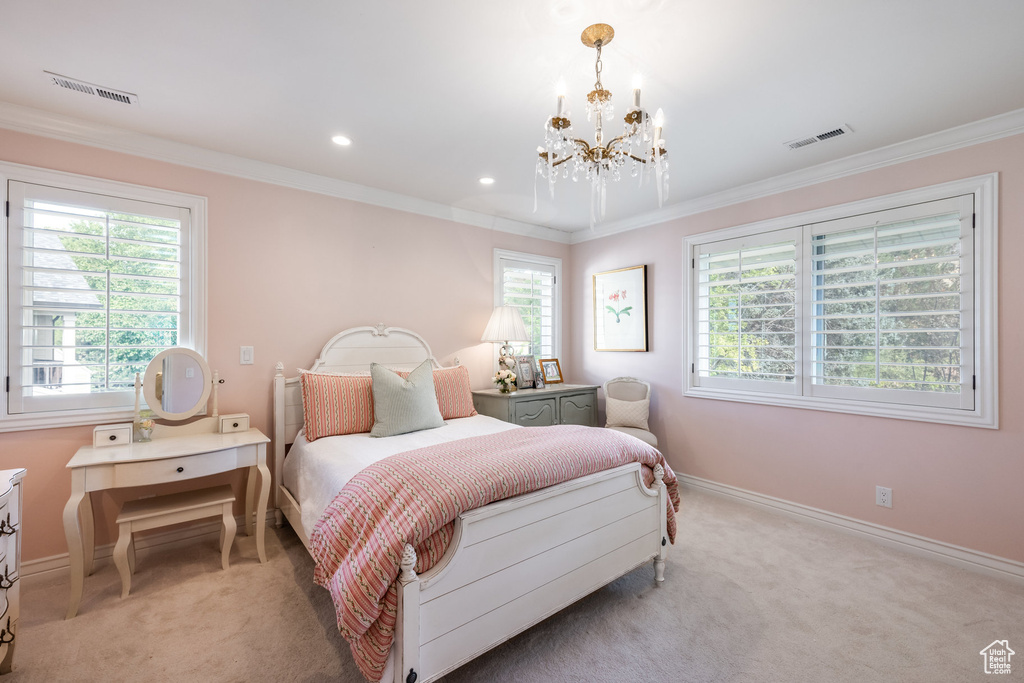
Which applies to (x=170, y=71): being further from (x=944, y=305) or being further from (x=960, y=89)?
(x=944, y=305)

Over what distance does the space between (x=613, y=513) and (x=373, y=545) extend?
3.79 ft

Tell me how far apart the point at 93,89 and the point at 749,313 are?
→ 4.19m

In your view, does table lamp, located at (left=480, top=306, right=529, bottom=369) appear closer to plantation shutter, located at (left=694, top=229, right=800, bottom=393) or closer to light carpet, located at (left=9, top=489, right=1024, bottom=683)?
plantation shutter, located at (left=694, top=229, right=800, bottom=393)

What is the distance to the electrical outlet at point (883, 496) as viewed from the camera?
109 inches

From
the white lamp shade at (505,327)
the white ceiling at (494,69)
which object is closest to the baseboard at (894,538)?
the white lamp shade at (505,327)

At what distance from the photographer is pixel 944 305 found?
258 cm

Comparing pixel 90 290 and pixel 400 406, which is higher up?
pixel 90 290

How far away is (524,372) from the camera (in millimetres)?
4113

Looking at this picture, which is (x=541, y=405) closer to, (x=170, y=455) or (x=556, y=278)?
(x=556, y=278)

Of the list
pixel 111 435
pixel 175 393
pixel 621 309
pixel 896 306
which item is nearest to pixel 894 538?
pixel 896 306

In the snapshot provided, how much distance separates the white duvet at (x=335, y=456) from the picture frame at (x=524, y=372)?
100cm

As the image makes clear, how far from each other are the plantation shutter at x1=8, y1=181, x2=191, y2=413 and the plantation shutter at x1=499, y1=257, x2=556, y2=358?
2598 mm

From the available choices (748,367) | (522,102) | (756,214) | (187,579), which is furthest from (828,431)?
(187,579)

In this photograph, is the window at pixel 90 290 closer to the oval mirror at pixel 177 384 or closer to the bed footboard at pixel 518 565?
the oval mirror at pixel 177 384
